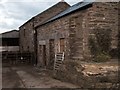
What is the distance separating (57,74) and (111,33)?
3.87m

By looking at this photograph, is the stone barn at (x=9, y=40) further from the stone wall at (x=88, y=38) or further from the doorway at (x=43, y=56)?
the stone wall at (x=88, y=38)

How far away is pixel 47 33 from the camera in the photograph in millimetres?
20922

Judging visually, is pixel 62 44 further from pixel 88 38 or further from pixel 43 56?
pixel 43 56

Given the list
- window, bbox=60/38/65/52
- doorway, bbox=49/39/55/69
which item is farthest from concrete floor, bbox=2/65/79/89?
doorway, bbox=49/39/55/69

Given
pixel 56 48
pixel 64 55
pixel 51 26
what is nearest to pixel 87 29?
pixel 64 55

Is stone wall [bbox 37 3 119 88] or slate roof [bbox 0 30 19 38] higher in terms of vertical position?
slate roof [bbox 0 30 19 38]

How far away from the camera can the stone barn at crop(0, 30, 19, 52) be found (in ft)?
128

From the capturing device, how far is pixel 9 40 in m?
39.8

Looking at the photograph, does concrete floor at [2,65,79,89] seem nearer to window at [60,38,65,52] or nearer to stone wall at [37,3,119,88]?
stone wall at [37,3,119,88]

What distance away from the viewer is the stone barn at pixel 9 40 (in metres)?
38.9

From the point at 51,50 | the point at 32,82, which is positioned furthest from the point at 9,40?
the point at 32,82

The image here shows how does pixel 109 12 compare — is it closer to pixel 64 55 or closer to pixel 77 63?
pixel 77 63

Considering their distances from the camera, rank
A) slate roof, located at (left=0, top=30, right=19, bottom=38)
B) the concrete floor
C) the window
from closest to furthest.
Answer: the concrete floor, the window, slate roof, located at (left=0, top=30, right=19, bottom=38)

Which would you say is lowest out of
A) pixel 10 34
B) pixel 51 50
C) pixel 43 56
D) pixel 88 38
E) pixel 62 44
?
pixel 43 56
